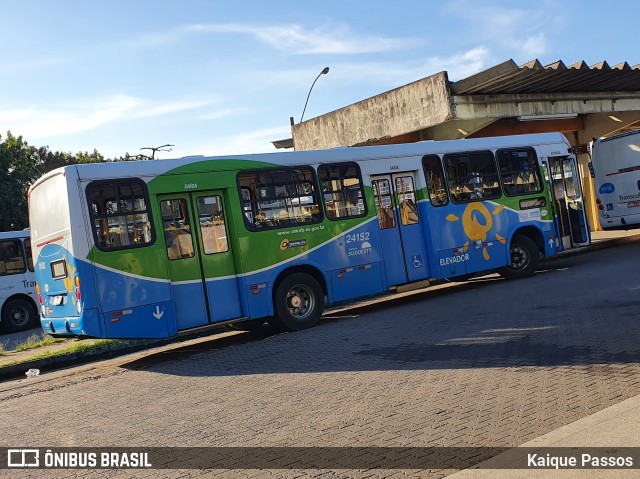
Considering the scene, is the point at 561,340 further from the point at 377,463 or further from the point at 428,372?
the point at 377,463

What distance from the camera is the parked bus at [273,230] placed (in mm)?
11000

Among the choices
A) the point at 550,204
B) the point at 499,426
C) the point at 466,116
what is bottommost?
the point at 499,426

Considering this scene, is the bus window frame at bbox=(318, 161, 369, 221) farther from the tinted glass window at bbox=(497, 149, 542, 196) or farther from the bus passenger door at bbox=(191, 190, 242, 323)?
the tinted glass window at bbox=(497, 149, 542, 196)

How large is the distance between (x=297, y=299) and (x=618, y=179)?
14780 millimetres

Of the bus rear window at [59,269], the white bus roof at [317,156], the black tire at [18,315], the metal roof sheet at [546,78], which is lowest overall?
the black tire at [18,315]

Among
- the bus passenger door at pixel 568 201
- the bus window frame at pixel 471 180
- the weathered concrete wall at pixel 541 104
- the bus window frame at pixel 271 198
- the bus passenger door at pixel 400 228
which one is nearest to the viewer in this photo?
the bus window frame at pixel 271 198

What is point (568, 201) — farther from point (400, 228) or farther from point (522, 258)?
point (400, 228)

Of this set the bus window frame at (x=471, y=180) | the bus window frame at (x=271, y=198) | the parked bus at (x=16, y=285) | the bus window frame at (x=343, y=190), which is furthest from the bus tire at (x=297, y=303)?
the parked bus at (x=16, y=285)

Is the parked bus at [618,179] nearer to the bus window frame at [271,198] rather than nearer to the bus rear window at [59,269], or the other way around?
the bus window frame at [271,198]

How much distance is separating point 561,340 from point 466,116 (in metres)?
13.9

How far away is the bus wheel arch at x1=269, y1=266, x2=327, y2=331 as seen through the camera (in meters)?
12.8

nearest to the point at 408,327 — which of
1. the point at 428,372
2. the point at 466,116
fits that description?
the point at 428,372

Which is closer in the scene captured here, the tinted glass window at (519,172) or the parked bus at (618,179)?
the tinted glass window at (519,172)

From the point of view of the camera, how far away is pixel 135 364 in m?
11.5
